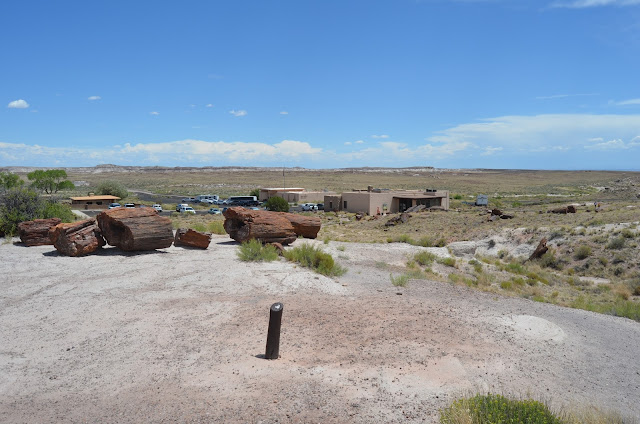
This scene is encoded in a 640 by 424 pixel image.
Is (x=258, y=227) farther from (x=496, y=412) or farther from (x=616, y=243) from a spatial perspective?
(x=616, y=243)

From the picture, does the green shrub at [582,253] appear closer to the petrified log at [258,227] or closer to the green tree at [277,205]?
the petrified log at [258,227]

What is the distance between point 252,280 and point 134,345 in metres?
5.74

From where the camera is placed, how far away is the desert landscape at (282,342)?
7.66 m

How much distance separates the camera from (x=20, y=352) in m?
9.64

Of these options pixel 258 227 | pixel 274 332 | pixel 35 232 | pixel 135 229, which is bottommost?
Result: pixel 274 332

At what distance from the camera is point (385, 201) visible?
5856cm

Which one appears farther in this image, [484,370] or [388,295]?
[388,295]

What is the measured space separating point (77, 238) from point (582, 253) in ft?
79.4

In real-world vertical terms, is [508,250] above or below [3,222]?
below

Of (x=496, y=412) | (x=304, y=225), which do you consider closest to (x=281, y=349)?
(x=496, y=412)

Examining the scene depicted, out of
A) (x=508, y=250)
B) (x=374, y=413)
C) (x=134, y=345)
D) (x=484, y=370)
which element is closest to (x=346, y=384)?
(x=374, y=413)

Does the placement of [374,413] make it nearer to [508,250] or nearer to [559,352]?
[559,352]

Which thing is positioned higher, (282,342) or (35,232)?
(35,232)

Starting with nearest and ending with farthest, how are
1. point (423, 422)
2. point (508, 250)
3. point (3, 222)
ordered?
point (423, 422) → point (3, 222) → point (508, 250)
